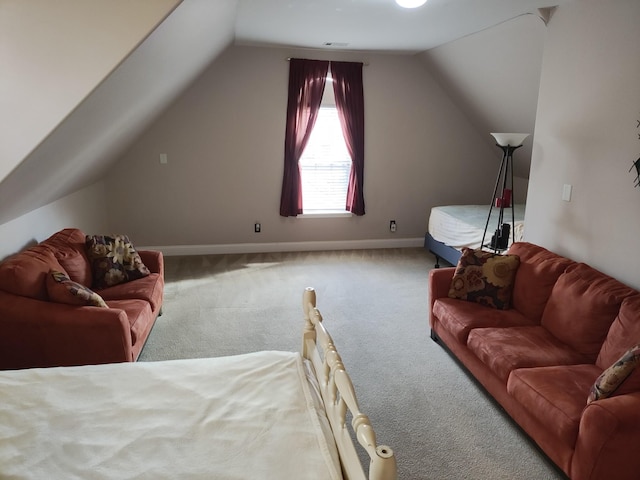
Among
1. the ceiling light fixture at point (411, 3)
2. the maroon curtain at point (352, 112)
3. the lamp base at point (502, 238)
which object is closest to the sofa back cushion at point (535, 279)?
the lamp base at point (502, 238)

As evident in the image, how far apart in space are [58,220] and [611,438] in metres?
4.16

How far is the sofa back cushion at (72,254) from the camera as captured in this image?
3152mm

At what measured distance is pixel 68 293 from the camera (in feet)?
8.63

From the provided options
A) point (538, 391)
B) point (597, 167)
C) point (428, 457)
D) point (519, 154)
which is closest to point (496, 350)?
point (538, 391)

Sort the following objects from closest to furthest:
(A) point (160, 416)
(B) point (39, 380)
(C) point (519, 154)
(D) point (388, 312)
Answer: (A) point (160, 416) < (B) point (39, 380) < (D) point (388, 312) < (C) point (519, 154)

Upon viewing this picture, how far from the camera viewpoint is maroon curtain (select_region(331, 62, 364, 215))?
5.43 metres

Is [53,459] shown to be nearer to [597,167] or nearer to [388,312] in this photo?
[388,312]

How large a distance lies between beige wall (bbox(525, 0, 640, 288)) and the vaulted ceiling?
431mm

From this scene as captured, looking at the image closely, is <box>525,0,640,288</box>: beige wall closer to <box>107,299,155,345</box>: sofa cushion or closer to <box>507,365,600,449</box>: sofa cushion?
<box>507,365,600,449</box>: sofa cushion

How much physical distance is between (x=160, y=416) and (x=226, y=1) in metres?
2.63

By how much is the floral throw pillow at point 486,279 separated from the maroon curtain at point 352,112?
8.64 ft

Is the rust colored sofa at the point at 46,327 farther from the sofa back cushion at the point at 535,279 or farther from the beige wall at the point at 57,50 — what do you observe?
the sofa back cushion at the point at 535,279

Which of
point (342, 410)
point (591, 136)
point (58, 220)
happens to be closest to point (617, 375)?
point (342, 410)

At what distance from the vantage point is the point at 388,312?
4.04 metres
